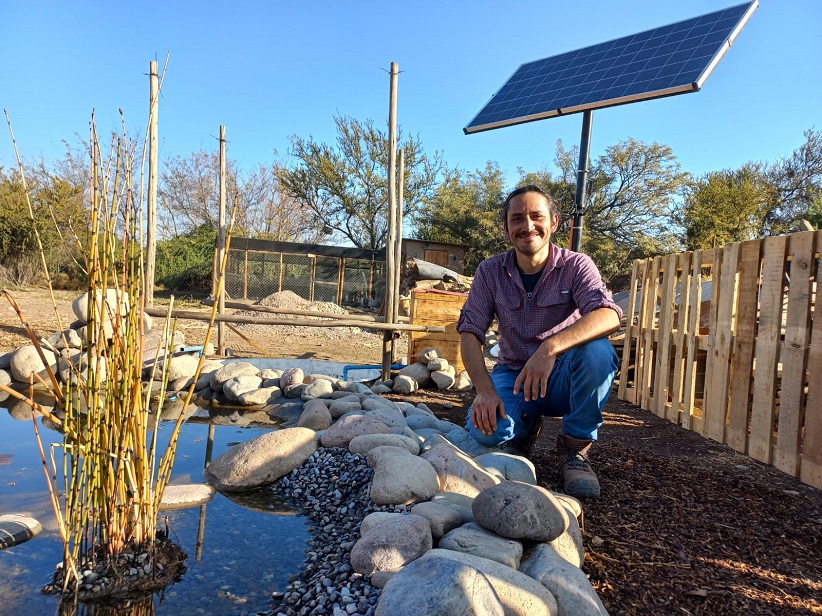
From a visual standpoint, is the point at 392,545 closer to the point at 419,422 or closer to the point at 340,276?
the point at 419,422

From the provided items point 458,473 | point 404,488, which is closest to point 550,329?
point 458,473

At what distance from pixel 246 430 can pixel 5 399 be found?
2.49m

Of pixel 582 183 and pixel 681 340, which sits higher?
pixel 582 183

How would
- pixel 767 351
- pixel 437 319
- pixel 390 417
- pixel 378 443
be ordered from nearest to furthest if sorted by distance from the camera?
pixel 378 443 → pixel 767 351 → pixel 390 417 → pixel 437 319

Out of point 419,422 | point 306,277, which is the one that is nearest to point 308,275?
point 306,277

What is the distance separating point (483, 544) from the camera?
74.9 inches

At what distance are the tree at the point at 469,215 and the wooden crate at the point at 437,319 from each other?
14.5 m

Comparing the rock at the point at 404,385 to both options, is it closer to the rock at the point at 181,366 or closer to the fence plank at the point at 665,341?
the rock at the point at 181,366

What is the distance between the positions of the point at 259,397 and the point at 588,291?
3.53 meters

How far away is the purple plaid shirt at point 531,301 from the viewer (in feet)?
9.07

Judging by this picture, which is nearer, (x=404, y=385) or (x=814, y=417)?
(x=814, y=417)

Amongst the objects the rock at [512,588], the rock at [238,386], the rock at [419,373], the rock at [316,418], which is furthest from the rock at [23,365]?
the rock at [512,588]

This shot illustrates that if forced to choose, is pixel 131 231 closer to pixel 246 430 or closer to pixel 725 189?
pixel 246 430

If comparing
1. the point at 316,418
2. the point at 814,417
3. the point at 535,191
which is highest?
the point at 535,191
